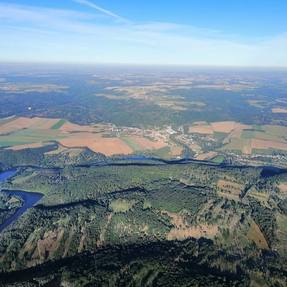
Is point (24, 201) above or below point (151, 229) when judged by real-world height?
below

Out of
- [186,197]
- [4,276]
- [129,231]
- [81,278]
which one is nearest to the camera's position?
[81,278]

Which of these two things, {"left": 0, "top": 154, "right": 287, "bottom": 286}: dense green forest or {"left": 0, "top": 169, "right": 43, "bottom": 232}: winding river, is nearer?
{"left": 0, "top": 154, "right": 287, "bottom": 286}: dense green forest

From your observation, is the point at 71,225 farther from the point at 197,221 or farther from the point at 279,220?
the point at 279,220

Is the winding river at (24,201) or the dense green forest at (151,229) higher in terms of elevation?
the dense green forest at (151,229)

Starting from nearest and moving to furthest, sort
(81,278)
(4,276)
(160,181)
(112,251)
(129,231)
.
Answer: (81,278) → (4,276) → (112,251) → (129,231) → (160,181)

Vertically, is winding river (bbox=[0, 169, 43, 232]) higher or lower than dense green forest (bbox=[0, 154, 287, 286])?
lower

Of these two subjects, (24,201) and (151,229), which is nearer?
(151,229)

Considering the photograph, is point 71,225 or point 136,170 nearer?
point 71,225

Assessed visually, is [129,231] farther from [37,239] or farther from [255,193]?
[255,193]

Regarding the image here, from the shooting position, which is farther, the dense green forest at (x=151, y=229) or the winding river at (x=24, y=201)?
the winding river at (x=24, y=201)

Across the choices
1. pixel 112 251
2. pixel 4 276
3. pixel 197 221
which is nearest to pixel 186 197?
pixel 197 221
